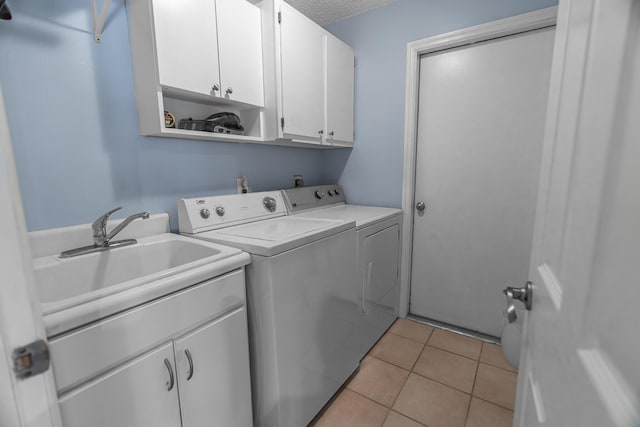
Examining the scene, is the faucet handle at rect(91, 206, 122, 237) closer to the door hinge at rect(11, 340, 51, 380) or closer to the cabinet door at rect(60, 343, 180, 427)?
the cabinet door at rect(60, 343, 180, 427)

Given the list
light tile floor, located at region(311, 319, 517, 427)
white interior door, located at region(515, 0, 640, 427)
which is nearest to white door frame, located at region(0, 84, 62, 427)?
white interior door, located at region(515, 0, 640, 427)

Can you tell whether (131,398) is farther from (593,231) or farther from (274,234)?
(593,231)

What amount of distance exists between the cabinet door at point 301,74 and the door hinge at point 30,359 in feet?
4.99

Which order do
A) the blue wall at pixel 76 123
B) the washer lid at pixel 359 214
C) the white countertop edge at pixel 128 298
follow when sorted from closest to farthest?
the white countertop edge at pixel 128 298 < the blue wall at pixel 76 123 < the washer lid at pixel 359 214

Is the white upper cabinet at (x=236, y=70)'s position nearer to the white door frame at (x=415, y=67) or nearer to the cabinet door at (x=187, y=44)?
the cabinet door at (x=187, y=44)

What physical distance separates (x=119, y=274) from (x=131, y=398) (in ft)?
2.00

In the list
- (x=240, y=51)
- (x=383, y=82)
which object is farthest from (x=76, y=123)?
(x=383, y=82)

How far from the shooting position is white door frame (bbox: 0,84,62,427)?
0.39 metres

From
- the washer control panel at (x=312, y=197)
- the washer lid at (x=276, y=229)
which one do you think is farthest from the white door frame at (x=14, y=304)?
the washer control panel at (x=312, y=197)

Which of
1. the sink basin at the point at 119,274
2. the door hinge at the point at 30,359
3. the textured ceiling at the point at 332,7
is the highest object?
the textured ceiling at the point at 332,7

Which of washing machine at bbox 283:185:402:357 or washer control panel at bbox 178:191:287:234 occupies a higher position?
washer control panel at bbox 178:191:287:234

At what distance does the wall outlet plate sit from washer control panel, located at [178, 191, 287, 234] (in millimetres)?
153

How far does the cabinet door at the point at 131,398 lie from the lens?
751mm

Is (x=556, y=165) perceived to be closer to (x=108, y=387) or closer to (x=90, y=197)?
(x=108, y=387)
